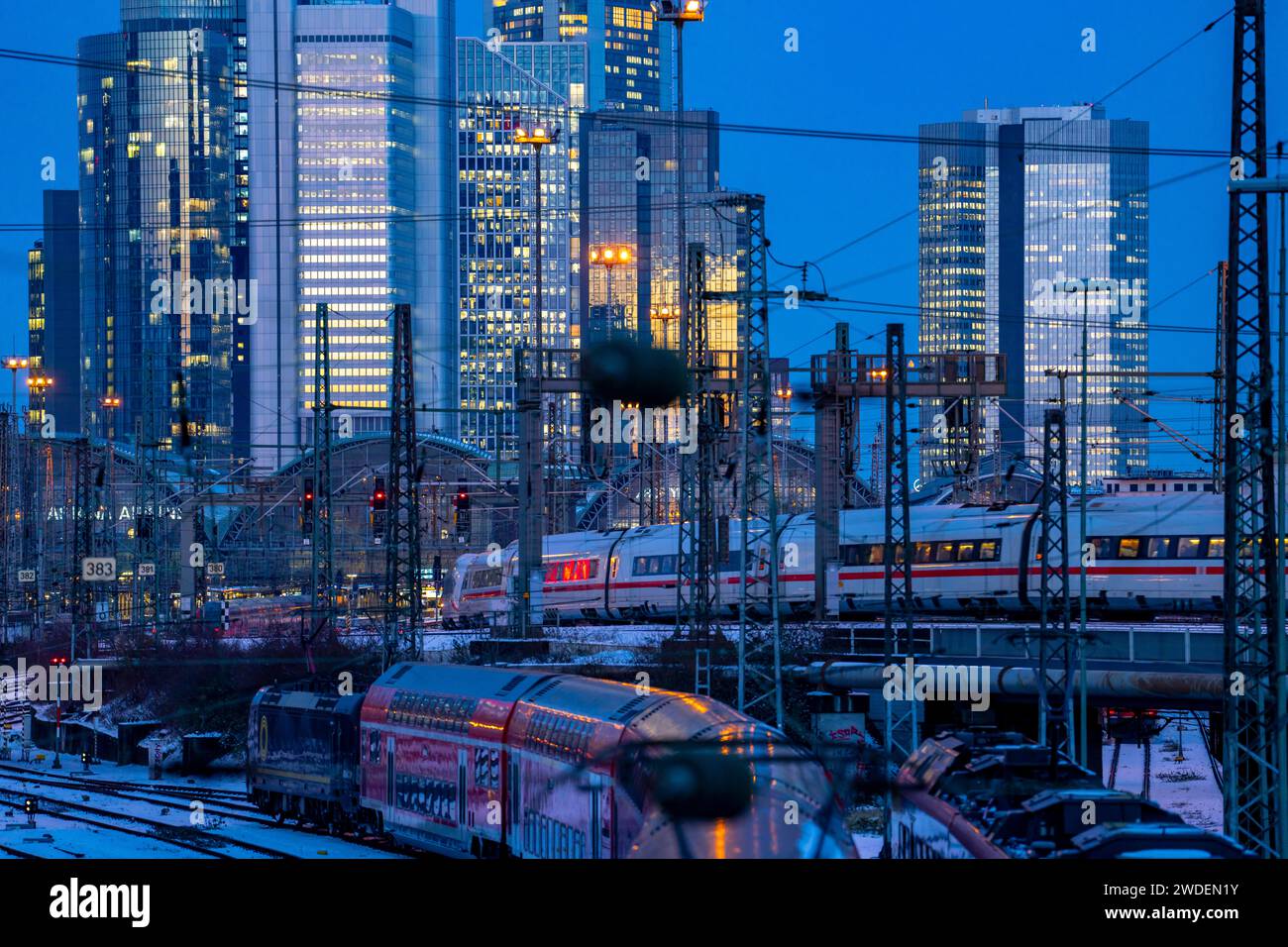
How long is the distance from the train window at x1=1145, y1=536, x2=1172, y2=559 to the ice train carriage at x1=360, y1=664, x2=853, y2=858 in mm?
16570

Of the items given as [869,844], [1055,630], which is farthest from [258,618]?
[869,844]

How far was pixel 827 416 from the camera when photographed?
41.8 m

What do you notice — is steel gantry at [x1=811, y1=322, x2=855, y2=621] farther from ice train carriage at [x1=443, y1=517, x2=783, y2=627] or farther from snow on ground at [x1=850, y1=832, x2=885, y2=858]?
snow on ground at [x1=850, y1=832, x2=885, y2=858]

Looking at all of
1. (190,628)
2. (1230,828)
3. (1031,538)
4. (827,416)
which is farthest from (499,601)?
(1230,828)

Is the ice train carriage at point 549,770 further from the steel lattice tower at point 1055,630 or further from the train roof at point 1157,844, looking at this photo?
the steel lattice tower at point 1055,630

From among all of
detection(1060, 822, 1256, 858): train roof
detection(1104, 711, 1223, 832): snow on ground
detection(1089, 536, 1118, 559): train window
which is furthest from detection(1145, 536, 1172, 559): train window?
detection(1060, 822, 1256, 858): train roof

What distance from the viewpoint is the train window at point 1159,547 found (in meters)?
36.3

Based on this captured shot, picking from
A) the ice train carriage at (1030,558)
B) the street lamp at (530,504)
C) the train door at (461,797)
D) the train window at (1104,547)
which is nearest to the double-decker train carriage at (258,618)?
the street lamp at (530,504)

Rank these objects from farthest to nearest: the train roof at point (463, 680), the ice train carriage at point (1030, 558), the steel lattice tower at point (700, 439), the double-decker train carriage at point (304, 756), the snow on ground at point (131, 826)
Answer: the ice train carriage at point (1030, 558), the steel lattice tower at point (700, 439), the double-decker train carriage at point (304, 756), the snow on ground at point (131, 826), the train roof at point (463, 680)

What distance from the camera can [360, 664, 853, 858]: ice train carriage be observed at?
1433 centimetres

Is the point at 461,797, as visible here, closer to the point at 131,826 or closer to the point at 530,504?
the point at 131,826

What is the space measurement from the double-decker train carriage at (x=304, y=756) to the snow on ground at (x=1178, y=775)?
13404 millimetres

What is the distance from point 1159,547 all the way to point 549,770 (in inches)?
770
